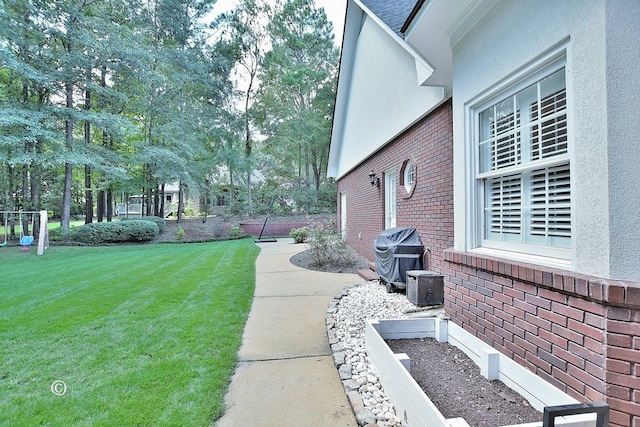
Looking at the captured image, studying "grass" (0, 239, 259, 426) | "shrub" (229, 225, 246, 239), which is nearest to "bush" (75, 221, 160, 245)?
"shrub" (229, 225, 246, 239)

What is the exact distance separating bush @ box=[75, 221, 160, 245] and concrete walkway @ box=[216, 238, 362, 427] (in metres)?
11.5

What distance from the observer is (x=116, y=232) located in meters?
13.8

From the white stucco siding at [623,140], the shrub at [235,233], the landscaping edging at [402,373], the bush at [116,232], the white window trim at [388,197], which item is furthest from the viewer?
the shrub at [235,233]

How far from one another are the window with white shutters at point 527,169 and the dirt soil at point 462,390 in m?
1.04

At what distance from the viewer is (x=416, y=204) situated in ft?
17.7

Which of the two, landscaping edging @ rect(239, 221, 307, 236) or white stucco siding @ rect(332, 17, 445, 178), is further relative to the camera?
landscaping edging @ rect(239, 221, 307, 236)

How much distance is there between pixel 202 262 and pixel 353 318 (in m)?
6.02

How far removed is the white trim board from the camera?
1670 mm

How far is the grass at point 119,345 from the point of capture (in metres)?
2.26

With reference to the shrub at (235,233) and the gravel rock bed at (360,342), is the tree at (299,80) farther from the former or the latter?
the gravel rock bed at (360,342)

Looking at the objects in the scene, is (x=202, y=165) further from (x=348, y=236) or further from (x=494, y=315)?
(x=494, y=315)

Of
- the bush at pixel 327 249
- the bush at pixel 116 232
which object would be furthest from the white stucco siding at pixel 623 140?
the bush at pixel 116 232

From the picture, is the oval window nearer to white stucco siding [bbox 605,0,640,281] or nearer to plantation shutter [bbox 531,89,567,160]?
plantation shutter [bbox 531,89,567,160]
